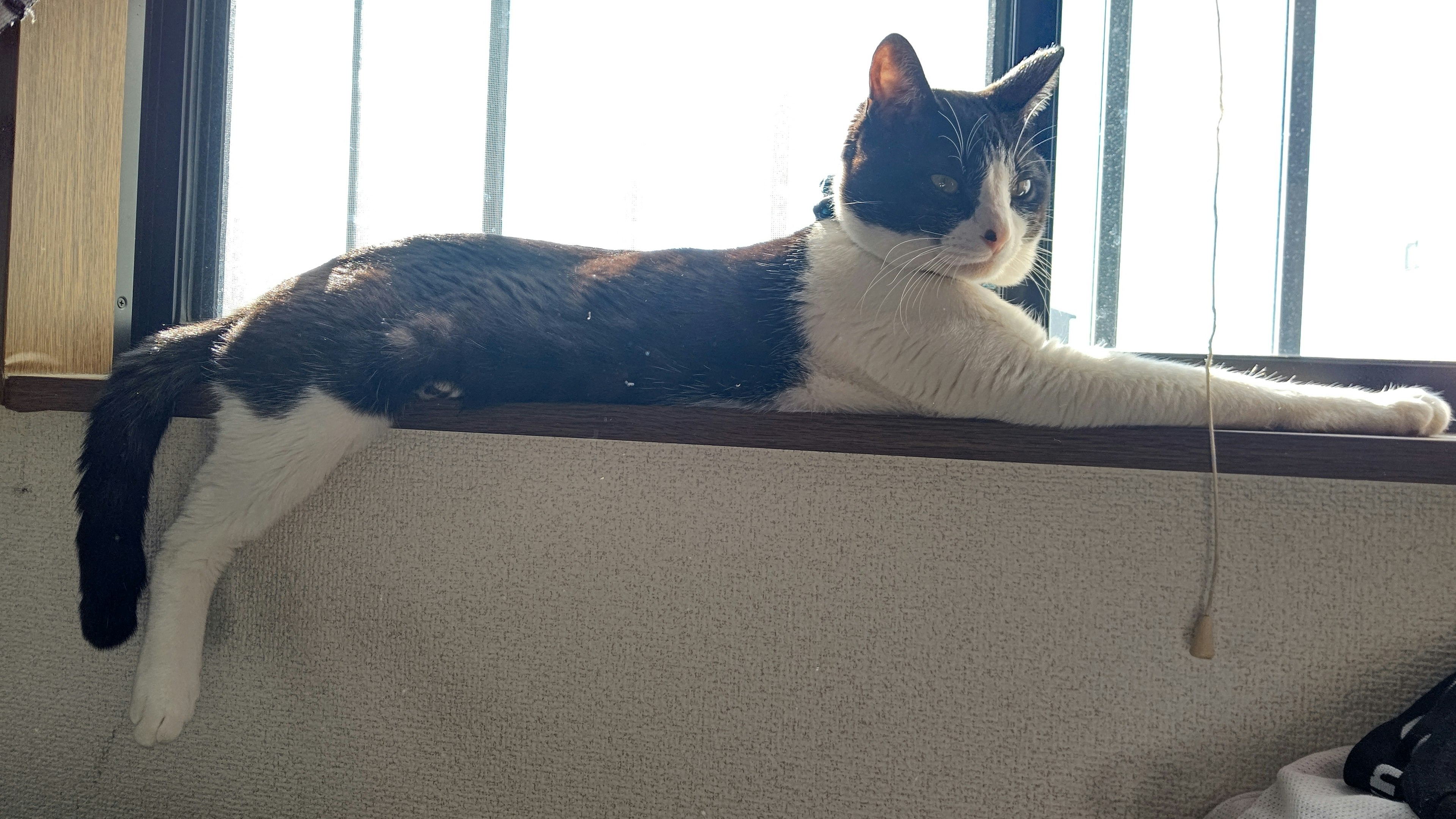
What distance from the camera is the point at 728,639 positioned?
2.52ft

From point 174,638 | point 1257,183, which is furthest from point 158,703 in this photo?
point 1257,183

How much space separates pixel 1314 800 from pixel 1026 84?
0.71 meters

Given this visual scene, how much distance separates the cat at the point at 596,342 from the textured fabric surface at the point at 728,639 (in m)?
0.06

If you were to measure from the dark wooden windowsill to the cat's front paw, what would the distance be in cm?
2

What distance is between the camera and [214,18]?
126 cm

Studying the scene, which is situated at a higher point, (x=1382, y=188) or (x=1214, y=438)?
(x=1382, y=188)

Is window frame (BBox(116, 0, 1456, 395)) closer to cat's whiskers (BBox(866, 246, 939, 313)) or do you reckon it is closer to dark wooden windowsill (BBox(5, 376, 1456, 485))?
dark wooden windowsill (BBox(5, 376, 1456, 485))

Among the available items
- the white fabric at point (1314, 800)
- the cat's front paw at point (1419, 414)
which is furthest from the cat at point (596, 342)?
the white fabric at point (1314, 800)

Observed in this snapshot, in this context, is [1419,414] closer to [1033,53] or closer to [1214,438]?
[1214,438]

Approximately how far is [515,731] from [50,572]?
0.66 meters

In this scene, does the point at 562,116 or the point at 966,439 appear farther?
the point at 562,116

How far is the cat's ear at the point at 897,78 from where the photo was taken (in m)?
0.79

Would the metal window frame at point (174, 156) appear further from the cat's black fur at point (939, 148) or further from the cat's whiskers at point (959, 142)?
the cat's whiskers at point (959, 142)

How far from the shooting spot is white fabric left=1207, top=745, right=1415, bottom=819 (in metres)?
0.53
